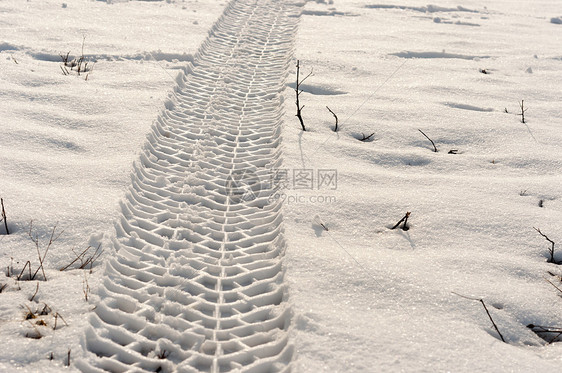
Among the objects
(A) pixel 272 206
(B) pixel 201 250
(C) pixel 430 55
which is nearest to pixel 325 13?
(C) pixel 430 55

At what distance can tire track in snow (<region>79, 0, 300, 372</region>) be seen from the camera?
2465 millimetres

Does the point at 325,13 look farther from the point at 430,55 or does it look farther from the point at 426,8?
the point at 430,55

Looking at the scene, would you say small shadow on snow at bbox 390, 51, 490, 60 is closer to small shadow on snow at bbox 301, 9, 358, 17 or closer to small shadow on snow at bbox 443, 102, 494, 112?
small shadow on snow at bbox 443, 102, 494, 112

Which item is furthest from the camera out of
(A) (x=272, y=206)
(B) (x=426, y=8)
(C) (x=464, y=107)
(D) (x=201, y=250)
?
(B) (x=426, y=8)

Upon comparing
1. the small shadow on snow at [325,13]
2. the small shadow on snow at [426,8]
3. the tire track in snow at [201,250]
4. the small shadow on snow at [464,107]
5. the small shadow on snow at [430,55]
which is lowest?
the tire track in snow at [201,250]

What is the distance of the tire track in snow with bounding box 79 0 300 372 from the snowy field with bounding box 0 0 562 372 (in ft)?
0.04

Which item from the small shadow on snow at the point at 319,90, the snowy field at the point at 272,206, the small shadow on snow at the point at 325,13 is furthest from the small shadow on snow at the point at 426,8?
the small shadow on snow at the point at 319,90

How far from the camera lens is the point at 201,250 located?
316 centimetres

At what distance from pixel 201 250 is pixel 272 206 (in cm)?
71

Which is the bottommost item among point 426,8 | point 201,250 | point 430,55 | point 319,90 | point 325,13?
point 201,250

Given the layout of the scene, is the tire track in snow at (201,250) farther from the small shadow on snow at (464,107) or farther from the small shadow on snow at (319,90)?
the small shadow on snow at (464,107)

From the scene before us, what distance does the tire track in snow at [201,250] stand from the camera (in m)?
2.46

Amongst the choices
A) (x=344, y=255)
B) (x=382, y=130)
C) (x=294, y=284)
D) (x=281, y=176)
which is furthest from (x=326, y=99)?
(x=294, y=284)

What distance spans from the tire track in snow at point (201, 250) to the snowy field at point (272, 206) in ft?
0.04
